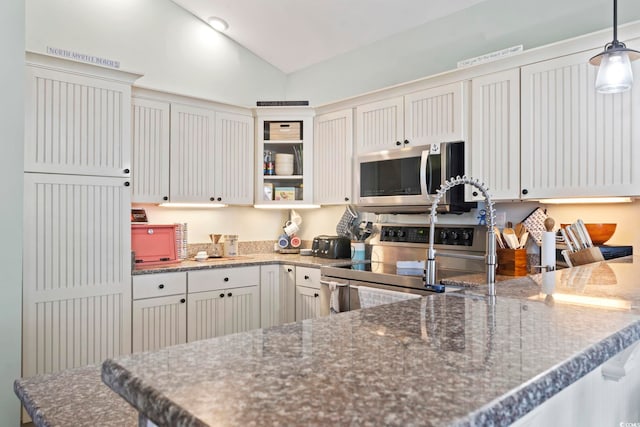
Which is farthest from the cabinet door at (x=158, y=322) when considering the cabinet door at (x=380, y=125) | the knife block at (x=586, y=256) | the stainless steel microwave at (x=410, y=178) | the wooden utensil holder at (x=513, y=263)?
the knife block at (x=586, y=256)

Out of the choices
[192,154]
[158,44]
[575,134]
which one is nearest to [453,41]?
[575,134]

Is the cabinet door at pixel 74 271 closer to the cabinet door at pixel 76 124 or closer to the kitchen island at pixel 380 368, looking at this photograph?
the cabinet door at pixel 76 124

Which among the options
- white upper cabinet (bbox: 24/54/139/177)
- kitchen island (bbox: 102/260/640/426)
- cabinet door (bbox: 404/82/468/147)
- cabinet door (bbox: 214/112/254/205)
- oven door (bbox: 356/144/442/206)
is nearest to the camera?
kitchen island (bbox: 102/260/640/426)

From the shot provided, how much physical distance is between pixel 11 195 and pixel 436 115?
8.65ft

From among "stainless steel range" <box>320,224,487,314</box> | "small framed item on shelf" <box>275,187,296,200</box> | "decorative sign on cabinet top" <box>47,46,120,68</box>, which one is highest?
"decorative sign on cabinet top" <box>47,46,120,68</box>

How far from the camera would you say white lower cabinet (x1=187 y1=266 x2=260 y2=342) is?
130 inches

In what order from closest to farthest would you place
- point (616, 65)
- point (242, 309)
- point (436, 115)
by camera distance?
1. point (616, 65)
2. point (436, 115)
3. point (242, 309)

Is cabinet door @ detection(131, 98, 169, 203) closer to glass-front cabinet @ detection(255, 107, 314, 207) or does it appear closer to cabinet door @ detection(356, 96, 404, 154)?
glass-front cabinet @ detection(255, 107, 314, 207)

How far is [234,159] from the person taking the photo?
3881mm

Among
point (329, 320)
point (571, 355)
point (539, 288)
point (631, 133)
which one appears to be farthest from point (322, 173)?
point (571, 355)

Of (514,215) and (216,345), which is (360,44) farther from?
(216,345)

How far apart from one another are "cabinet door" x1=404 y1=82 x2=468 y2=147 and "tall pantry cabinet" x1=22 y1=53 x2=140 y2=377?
201cm

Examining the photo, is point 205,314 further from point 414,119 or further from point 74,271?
point 414,119

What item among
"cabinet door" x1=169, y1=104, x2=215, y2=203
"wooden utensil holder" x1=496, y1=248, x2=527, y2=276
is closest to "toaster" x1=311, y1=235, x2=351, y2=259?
"cabinet door" x1=169, y1=104, x2=215, y2=203
